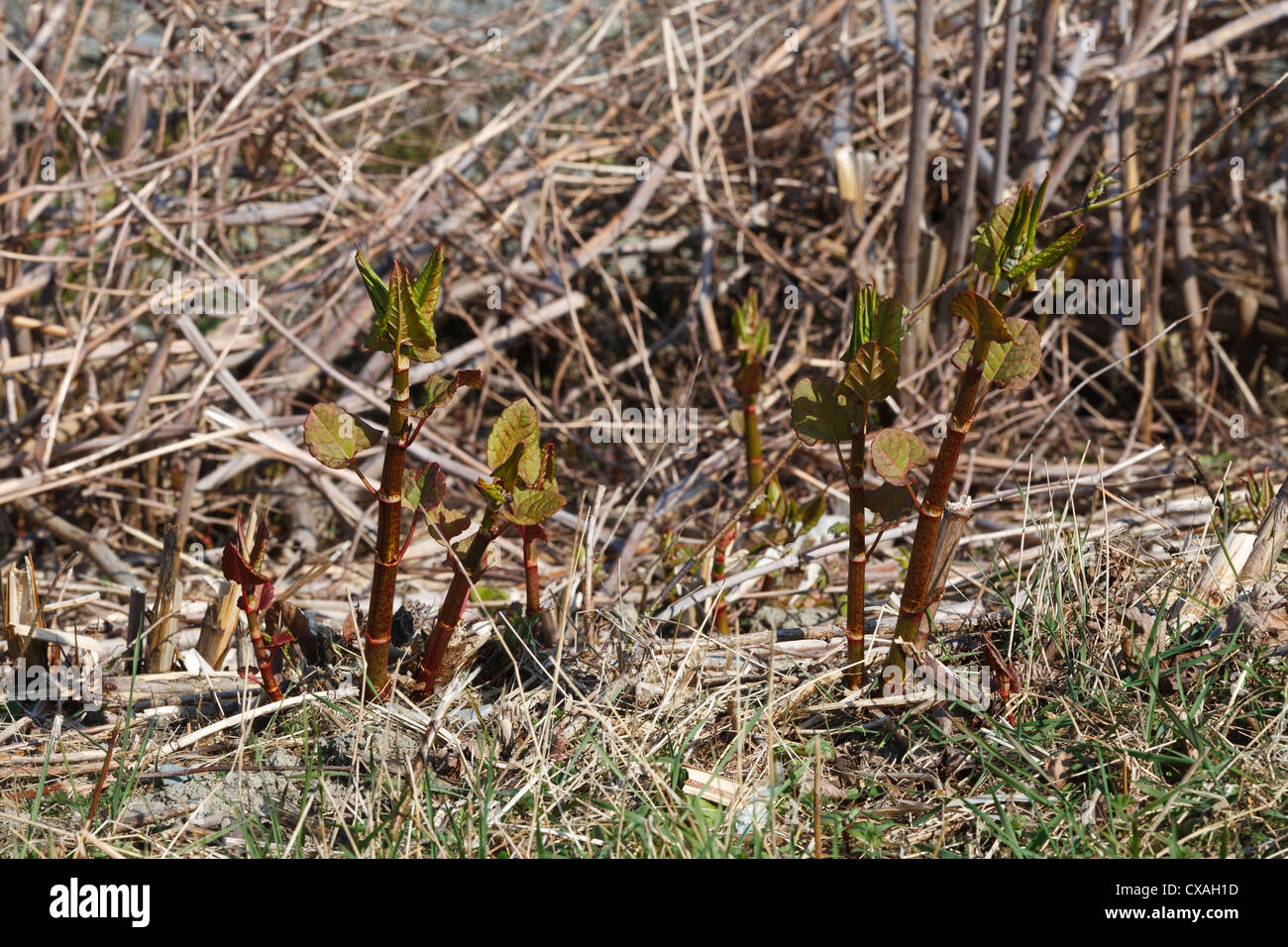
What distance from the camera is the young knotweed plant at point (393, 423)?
53.8 inches

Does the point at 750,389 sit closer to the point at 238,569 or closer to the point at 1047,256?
the point at 1047,256

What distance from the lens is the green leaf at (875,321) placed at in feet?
4.83

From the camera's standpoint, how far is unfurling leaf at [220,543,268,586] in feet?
5.16

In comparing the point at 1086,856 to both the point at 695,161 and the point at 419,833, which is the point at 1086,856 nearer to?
the point at 419,833

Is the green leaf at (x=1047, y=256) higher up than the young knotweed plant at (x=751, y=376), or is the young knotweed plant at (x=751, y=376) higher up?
the green leaf at (x=1047, y=256)

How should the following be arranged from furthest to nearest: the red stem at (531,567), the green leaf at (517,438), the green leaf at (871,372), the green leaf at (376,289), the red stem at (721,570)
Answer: the red stem at (721,570) → the red stem at (531,567) → the green leaf at (517,438) → the green leaf at (871,372) → the green leaf at (376,289)

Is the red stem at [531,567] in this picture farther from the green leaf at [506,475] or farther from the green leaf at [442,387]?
the green leaf at [442,387]

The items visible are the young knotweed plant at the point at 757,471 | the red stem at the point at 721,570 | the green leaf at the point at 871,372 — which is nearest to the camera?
the green leaf at the point at 871,372

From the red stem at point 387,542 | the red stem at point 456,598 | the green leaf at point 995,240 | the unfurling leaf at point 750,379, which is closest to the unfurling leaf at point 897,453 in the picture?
the green leaf at point 995,240

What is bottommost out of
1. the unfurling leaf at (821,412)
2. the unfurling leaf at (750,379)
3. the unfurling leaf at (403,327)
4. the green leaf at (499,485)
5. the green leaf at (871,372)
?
the green leaf at (499,485)

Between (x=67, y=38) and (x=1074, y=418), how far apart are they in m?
3.18

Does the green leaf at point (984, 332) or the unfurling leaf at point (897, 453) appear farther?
the unfurling leaf at point (897, 453)

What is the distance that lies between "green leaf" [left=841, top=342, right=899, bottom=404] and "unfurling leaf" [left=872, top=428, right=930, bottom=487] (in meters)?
0.06

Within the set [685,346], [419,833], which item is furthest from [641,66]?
[419,833]
